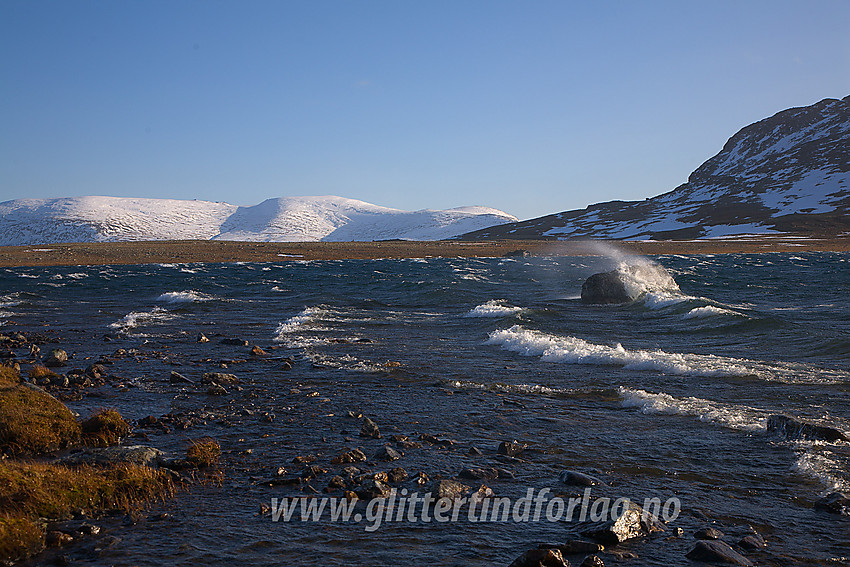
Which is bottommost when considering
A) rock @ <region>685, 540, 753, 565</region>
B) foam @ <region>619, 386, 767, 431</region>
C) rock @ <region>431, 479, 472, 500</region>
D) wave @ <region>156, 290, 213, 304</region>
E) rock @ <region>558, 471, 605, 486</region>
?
foam @ <region>619, 386, 767, 431</region>

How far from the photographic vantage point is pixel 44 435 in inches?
379

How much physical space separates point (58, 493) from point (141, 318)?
75.9 ft

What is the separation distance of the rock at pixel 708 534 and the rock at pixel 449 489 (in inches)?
108

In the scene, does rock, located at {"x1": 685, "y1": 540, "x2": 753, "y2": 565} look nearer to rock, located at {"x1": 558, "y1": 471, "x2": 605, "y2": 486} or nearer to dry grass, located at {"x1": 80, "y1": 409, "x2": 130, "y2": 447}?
rock, located at {"x1": 558, "y1": 471, "x2": 605, "y2": 486}

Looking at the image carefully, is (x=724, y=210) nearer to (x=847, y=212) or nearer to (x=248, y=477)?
(x=847, y=212)

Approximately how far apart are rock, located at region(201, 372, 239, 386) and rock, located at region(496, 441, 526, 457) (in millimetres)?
7586

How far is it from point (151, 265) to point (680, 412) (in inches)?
2647

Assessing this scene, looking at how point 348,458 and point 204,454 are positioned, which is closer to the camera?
point 204,454

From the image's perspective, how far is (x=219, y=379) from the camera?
15.1 metres

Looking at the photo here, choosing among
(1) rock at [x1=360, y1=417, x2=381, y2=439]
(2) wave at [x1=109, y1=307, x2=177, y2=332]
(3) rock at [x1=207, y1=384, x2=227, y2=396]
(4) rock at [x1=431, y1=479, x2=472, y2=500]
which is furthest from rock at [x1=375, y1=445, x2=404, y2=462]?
(2) wave at [x1=109, y1=307, x2=177, y2=332]

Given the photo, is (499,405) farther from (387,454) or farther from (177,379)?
(177,379)

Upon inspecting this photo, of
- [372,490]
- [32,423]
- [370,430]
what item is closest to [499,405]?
[370,430]

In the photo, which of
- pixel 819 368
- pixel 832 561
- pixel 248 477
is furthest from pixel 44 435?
pixel 819 368

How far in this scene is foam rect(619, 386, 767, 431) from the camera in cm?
1122
